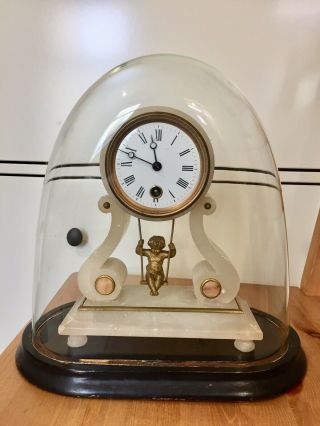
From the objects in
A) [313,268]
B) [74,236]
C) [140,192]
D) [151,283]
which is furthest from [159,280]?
[313,268]

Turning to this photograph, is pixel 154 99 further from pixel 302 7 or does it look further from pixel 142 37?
pixel 302 7

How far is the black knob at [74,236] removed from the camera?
75 centimetres

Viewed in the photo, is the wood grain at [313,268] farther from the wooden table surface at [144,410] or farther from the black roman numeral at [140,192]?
the black roman numeral at [140,192]

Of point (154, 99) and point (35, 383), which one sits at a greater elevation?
point (154, 99)

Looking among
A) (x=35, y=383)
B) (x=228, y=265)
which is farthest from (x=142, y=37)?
(x=35, y=383)

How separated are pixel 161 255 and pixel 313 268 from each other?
1.56 ft

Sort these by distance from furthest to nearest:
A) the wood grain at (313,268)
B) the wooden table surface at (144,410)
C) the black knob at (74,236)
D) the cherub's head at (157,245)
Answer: the wood grain at (313,268) < the black knob at (74,236) < the cherub's head at (157,245) < the wooden table surface at (144,410)

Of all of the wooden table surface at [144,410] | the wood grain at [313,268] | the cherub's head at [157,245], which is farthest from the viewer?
the wood grain at [313,268]

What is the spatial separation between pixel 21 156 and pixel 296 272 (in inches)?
28.4

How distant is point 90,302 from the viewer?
59cm

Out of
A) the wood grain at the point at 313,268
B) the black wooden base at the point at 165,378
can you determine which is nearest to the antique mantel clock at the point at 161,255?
the black wooden base at the point at 165,378

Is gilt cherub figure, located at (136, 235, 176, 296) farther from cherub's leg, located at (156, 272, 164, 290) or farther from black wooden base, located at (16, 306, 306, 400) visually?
black wooden base, located at (16, 306, 306, 400)

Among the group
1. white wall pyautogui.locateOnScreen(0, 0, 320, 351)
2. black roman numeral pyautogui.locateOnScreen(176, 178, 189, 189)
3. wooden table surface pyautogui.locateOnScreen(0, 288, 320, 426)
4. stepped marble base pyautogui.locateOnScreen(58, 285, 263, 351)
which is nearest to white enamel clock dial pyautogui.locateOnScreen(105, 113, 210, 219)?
black roman numeral pyautogui.locateOnScreen(176, 178, 189, 189)

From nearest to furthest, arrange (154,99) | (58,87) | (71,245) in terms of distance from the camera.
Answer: (154,99)
(71,245)
(58,87)
